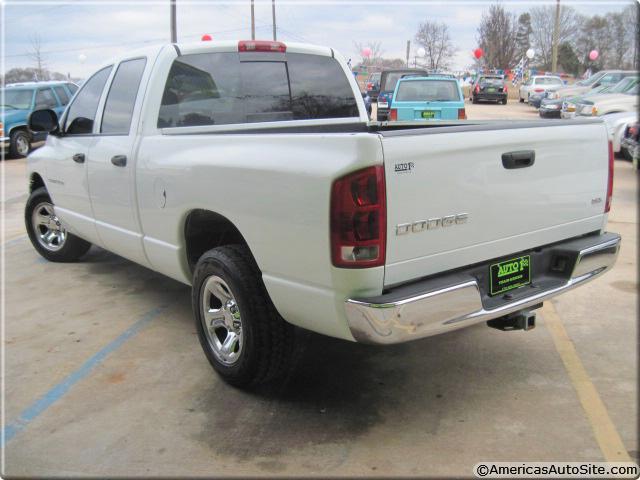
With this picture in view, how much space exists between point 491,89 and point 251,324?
3417 centimetres

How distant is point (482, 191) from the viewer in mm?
2881

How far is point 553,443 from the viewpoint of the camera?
Answer: 2910 millimetres

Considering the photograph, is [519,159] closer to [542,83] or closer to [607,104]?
[607,104]

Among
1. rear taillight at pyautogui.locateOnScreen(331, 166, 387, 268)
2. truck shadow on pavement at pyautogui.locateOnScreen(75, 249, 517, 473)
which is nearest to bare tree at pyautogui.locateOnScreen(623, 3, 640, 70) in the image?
rear taillight at pyautogui.locateOnScreen(331, 166, 387, 268)

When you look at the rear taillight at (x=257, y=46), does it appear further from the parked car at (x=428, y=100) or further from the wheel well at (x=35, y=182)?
the parked car at (x=428, y=100)

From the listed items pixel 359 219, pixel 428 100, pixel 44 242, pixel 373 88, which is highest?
pixel 373 88

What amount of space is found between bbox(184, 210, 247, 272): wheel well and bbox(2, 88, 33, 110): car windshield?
550 inches

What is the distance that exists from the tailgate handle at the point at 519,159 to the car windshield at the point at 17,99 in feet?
51.0

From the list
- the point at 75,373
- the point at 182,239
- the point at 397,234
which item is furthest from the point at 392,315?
the point at 75,373

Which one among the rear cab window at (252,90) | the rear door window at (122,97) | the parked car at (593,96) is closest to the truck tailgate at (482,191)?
the rear cab window at (252,90)

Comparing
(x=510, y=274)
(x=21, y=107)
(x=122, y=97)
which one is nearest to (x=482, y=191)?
(x=510, y=274)

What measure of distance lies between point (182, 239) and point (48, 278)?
8.94 feet

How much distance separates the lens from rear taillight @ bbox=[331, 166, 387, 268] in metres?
2.54

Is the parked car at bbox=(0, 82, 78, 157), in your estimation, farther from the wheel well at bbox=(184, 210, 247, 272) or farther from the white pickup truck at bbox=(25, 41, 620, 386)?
the wheel well at bbox=(184, 210, 247, 272)
